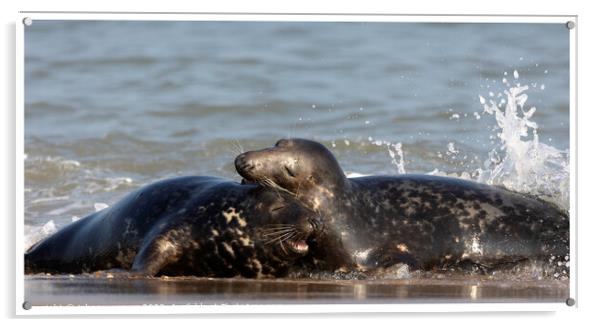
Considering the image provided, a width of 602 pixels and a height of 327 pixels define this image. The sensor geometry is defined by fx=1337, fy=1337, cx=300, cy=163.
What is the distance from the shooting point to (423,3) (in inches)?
277

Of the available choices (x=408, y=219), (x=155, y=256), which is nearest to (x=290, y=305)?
(x=155, y=256)

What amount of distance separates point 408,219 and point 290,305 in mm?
1894

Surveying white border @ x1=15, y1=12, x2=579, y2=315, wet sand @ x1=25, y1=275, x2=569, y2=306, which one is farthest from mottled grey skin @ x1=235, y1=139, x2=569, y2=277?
white border @ x1=15, y1=12, x2=579, y2=315

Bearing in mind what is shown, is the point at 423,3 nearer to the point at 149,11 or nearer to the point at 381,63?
the point at 149,11

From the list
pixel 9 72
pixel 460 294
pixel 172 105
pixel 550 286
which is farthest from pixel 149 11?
pixel 172 105

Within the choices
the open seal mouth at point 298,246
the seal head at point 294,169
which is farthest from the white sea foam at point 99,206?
the open seal mouth at point 298,246

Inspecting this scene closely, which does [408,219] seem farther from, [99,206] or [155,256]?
[99,206]

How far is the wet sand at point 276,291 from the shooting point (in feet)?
22.3

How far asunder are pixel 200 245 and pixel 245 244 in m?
0.28

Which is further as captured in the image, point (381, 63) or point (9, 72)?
point (381, 63)

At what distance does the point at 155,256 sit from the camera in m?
7.95

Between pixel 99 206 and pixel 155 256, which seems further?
pixel 99 206

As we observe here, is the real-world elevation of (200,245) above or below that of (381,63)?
below

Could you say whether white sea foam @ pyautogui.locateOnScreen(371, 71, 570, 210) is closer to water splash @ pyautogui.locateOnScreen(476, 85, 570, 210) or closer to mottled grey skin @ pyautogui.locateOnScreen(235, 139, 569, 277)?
water splash @ pyautogui.locateOnScreen(476, 85, 570, 210)
